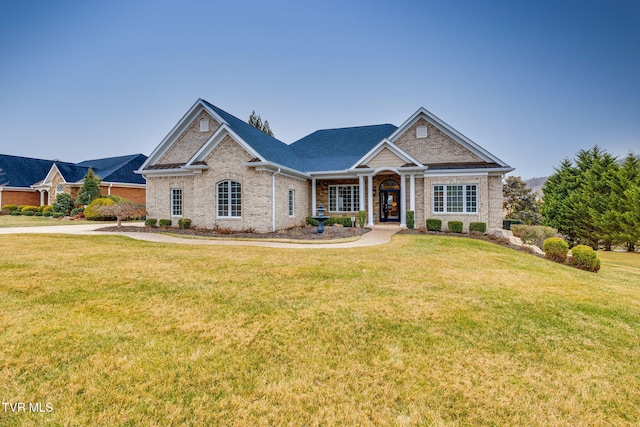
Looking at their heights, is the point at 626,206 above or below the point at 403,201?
below

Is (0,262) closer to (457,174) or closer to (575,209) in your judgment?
(457,174)

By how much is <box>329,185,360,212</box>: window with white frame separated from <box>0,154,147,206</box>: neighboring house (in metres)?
24.6

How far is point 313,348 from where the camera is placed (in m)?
3.47

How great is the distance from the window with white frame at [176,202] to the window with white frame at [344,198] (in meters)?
9.98

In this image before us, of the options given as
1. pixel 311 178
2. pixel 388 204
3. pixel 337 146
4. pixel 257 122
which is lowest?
pixel 388 204

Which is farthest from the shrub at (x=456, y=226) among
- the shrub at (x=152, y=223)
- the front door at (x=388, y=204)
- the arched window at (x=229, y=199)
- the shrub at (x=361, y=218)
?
the shrub at (x=152, y=223)

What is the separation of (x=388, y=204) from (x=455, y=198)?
4.33 m

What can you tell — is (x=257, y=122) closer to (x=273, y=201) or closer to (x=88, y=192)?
(x=88, y=192)

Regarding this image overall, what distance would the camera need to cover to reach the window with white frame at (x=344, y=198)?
65.4 feet

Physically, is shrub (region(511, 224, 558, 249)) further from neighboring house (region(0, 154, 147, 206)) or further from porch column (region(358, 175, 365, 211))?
neighboring house (region(0, 154, 147, 206))

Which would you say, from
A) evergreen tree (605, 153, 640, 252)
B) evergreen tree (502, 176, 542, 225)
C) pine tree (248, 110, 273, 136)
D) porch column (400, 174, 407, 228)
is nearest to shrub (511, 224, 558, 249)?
evergreen tree (605, 153, 640, 252)

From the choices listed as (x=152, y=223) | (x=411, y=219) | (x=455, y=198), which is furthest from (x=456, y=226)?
(x=152, y=223)

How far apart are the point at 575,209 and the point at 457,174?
9741mm

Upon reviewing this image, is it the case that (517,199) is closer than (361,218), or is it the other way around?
(361,218)
